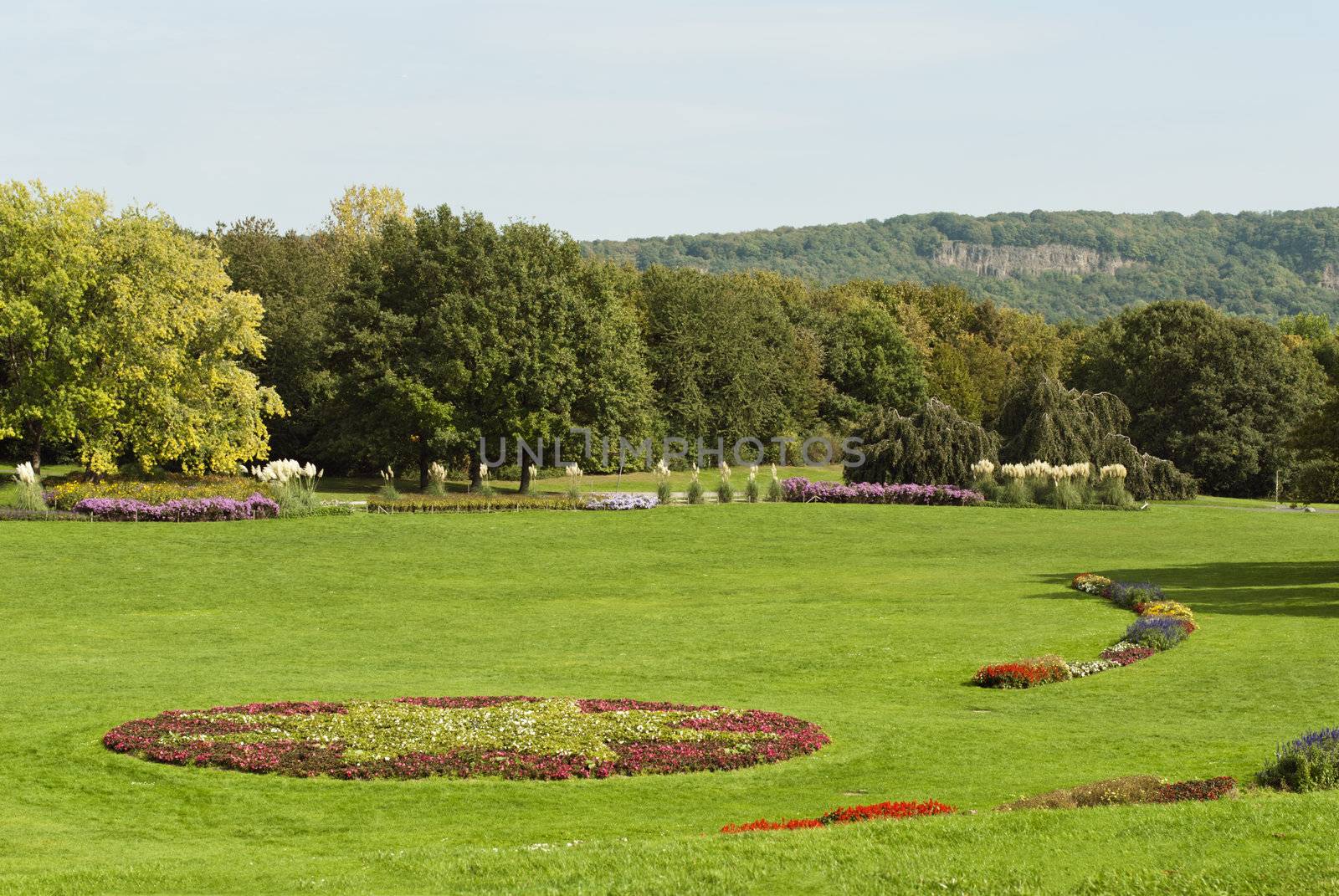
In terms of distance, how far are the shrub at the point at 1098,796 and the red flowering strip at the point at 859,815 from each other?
58 centimetres

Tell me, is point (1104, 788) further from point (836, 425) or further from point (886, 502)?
point (836, 425)

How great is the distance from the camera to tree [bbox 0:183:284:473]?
137ft

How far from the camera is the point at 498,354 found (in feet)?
162

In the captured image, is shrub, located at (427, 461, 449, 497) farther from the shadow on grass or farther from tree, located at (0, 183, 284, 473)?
the shadow on grass

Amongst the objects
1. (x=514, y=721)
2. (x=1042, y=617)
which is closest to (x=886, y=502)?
(x=1042, y=617)

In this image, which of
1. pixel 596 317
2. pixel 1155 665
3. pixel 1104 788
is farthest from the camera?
pixel 596 317

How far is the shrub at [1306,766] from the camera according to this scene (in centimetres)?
1224

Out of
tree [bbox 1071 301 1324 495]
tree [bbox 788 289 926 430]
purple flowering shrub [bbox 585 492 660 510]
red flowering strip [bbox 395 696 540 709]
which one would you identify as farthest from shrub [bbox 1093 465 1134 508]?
red flowering strip [bbox 395 696 540 709]

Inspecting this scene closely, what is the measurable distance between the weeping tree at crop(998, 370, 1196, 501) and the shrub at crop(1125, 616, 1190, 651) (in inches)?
1125

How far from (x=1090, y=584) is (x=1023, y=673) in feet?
36.1

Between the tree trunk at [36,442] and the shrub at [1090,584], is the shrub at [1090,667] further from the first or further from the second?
the tree trunk at [36,442]

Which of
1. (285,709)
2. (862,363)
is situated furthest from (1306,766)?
(862,363)

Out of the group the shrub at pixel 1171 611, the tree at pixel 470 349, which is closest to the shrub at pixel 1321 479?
the shrub at pixel 1171 611

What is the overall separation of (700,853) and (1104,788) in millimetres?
3847
